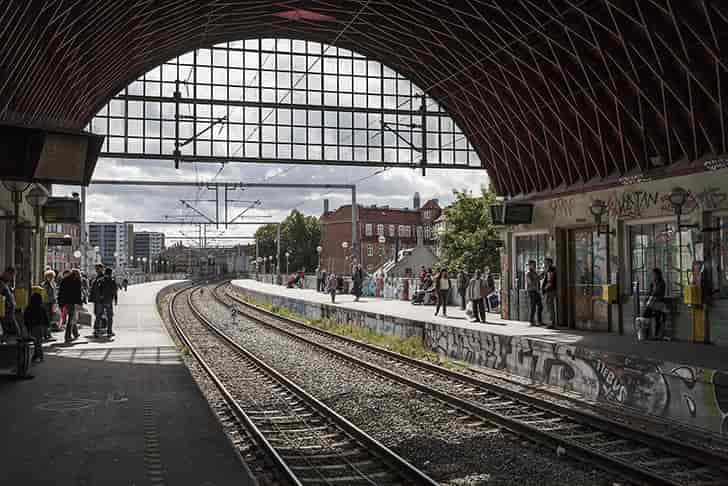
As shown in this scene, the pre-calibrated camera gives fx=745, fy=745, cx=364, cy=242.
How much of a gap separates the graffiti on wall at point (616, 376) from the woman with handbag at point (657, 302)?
308 centimetres

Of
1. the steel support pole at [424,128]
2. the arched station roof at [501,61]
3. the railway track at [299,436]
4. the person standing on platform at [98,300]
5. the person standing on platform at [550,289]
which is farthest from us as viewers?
the steel support pole at [424,128]

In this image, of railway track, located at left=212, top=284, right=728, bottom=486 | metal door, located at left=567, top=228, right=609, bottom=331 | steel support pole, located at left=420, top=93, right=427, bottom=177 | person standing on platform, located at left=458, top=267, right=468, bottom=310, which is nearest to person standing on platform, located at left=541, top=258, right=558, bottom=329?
metal door, located at left=567, top=228, right=609, bottom=331

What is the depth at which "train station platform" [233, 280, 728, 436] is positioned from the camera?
34.7 ft

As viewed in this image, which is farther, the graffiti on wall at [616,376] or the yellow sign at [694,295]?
the yellow sign at [694,295]

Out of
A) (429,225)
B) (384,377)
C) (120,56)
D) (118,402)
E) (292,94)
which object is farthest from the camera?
(429,225)

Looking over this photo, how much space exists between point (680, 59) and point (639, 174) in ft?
12.0

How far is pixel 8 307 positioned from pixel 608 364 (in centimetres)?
1035

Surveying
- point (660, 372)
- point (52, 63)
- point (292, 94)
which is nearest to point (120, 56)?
point (52, 63)

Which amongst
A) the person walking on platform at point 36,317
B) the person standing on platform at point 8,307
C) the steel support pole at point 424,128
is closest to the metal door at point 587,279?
the steel support pole at point 424,128

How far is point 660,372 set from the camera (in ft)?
37.2

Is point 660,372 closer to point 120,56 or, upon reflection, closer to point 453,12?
point 453,12

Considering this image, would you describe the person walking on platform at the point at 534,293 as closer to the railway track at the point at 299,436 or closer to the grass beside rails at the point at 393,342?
the grass beside rails at the point at 393,342

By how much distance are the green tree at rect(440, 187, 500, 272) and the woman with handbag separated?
37665 millimetres

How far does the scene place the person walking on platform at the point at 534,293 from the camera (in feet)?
67.4
